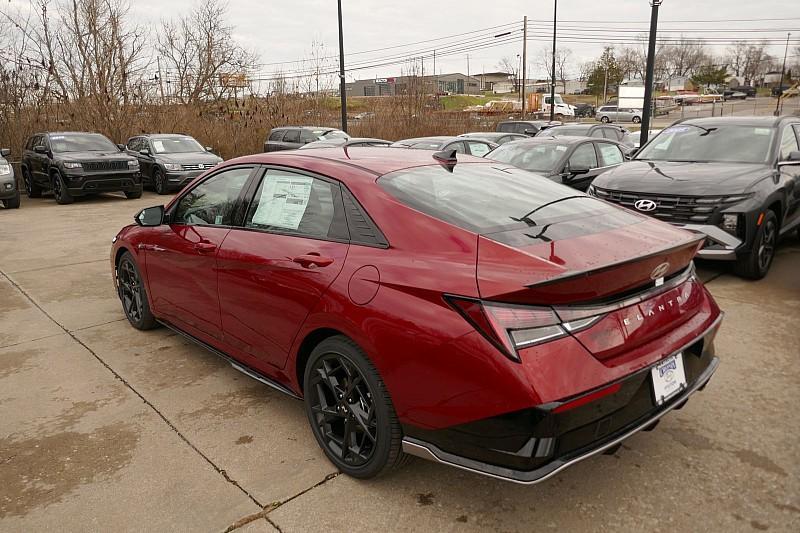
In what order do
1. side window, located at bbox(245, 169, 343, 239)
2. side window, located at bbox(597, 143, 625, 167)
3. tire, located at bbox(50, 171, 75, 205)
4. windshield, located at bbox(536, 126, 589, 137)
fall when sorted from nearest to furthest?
side window, located at bbox(245, 169, 343, 239), side window, located at bbox(597, 143, 625, 167), tire, located at bbox(50, 171, 75, 205), windshield, located at bbox(536, 126, 589, 137)

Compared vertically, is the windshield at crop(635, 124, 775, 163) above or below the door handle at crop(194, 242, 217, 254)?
above

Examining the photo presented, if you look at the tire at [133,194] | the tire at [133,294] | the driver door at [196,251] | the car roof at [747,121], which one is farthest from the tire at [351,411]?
the tire at [133,194]

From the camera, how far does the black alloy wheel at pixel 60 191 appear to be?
14.1 meters

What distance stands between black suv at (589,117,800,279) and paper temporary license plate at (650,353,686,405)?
3.02 m

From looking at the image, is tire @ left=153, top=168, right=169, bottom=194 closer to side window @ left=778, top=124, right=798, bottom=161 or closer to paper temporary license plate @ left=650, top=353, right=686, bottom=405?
side window @ left=778, top=124, right=798, bottom=161

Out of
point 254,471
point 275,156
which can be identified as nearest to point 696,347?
point 254,471

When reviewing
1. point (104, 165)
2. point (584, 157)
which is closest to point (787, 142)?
point (584, 157)

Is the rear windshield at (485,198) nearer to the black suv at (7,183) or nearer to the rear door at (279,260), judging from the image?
the rear door at (279,260)

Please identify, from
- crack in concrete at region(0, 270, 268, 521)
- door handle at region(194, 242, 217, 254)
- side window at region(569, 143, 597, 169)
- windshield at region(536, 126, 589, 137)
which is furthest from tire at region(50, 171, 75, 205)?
windshield at region(536, 126, 589, 137)

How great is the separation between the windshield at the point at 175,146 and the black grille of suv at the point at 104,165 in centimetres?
212

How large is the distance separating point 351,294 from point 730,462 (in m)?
2.08

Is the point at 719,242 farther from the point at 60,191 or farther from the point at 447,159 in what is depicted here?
the point at 60,191

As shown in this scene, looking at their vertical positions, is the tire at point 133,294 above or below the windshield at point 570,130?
below

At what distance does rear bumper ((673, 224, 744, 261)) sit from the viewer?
5879 mm
